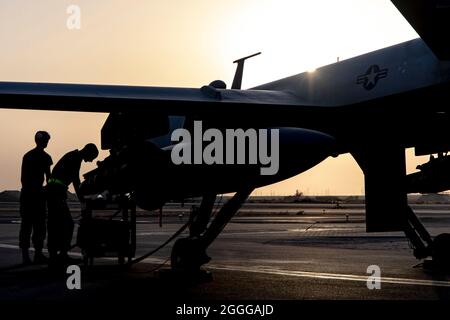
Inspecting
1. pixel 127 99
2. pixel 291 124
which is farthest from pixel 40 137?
pixel 291 124

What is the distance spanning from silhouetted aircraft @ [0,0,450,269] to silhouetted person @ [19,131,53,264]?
1.72m

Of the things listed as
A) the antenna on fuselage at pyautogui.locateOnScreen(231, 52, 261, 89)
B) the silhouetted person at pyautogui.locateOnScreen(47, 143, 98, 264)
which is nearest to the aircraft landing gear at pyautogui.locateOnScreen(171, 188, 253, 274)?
the silhouetted person at pyautogui.locateOnScreen(47, 143, 98, 264)

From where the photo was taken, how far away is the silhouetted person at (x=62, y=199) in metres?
10.8

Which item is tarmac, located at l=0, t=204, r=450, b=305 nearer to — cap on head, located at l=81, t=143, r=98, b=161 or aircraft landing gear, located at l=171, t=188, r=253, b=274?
aircraft landing gear, located at l=171, t=188, r=253, b=274

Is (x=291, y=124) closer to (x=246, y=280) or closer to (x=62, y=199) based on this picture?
(x=246, y=280)

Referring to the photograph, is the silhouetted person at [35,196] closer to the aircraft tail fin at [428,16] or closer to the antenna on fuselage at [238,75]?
the antenna on fuselage at [238,75]

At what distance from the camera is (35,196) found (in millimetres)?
12000

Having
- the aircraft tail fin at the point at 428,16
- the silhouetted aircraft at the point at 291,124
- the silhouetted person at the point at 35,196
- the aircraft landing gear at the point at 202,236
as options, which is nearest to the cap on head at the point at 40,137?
the silhouetted person at the point at 35,196

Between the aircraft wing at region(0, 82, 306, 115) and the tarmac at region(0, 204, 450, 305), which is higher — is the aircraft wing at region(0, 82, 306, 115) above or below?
above

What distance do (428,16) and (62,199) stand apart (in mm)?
8082

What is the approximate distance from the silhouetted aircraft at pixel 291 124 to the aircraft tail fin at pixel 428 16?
1.89 m

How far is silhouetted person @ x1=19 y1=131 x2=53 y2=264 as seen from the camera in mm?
11914
